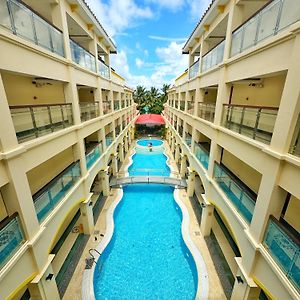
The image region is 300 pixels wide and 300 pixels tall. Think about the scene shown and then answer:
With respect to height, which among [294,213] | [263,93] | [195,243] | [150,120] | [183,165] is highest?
[263,93]

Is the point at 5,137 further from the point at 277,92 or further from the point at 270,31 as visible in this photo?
the point at 277,92

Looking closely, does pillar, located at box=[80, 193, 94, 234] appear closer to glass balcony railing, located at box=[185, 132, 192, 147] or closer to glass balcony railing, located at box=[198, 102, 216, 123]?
glass balcony railing, located at box=[198, 102, 216, 123]

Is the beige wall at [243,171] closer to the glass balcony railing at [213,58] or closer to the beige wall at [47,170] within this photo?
the glass balcony railing at [213,58]

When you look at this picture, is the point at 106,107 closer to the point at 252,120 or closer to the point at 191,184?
the point at 191,184

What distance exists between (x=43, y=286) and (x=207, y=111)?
1228cm

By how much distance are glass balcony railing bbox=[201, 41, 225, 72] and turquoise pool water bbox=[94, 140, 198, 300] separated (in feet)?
37.8

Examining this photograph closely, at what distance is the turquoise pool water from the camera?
9.53 m

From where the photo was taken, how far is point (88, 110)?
12367 millimetres

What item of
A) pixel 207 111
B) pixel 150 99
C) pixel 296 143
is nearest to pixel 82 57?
pixel 207 111

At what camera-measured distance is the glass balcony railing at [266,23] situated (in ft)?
17.2

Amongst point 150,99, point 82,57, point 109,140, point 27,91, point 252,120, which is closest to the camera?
point 252,120

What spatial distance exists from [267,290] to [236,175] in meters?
5.51

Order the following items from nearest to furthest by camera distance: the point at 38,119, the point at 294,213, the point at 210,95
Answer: the point at 294,213, the point at 38,119, the point at 210,95

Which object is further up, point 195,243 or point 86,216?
point 86,216
